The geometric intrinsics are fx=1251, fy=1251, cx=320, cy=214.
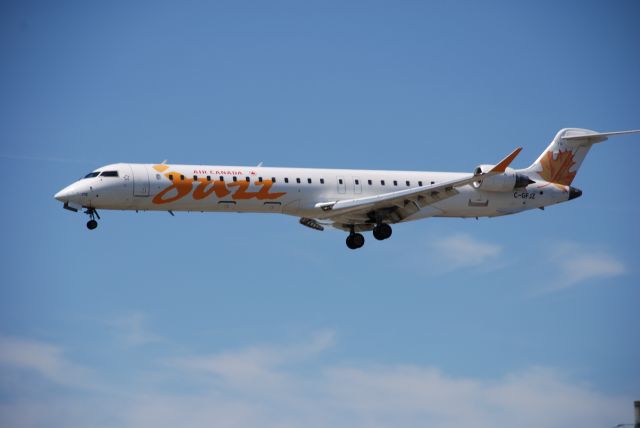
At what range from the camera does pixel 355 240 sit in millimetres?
53312

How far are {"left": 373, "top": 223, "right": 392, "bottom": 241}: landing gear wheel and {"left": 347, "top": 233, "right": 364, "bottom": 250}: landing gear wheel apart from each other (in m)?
1.37

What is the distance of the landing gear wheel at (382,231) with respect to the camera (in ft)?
171

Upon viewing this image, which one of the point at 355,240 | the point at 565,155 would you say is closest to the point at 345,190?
the point at 355,240

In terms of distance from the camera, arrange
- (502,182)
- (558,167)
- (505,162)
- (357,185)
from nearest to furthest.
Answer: (505,162), (357,185), (502,182), (558,167)

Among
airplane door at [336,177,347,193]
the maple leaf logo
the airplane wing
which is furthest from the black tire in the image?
the maple leaf logo

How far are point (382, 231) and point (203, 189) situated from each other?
799cm

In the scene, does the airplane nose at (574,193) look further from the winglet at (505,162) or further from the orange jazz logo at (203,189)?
the orange jazz logo at (203,189)

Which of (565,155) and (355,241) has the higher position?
(565,155)

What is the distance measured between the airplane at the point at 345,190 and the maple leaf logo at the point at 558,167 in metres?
0.04

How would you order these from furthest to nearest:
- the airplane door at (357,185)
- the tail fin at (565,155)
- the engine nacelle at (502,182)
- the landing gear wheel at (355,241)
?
the tail fin at (565,155) → the landing gear wheel at (355,241) → the engine nacelle at (502,182) → the airplane door at (357,185)

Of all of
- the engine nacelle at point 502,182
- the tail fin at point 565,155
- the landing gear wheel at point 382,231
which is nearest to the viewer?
the landing gear wheel at point 382,231

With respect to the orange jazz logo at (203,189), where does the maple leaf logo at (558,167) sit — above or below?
above

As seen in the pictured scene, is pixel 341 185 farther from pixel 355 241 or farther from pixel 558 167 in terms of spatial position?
pixel 558 167

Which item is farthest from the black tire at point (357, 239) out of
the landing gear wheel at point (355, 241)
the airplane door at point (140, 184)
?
the airplane door at point (140, 184)
